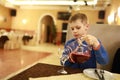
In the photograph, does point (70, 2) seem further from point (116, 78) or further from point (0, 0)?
point (116, 78)

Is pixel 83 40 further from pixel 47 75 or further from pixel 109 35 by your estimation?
pixel 109 35

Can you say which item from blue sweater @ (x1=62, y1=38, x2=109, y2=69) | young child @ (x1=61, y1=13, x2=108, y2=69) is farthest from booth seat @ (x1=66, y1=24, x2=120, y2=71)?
young child @ (x1=61, y1=13, x2=108, y2=69)

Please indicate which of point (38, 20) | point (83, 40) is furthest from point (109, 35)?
point (38, 20)

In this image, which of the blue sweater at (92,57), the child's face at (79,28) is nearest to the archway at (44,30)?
the blue sweater at (92,57)

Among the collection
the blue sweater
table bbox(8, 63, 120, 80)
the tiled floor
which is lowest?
the tiled floor

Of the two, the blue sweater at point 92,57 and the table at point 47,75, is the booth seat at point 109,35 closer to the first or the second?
the blue sweater at point 92,57

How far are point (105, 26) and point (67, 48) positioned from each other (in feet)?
3.92

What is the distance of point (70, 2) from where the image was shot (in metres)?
8.69

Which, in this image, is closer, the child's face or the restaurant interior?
the child's face

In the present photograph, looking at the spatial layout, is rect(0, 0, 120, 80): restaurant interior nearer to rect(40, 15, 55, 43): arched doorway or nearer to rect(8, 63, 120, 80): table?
rect(40, 15, 55, 43): arched doorway

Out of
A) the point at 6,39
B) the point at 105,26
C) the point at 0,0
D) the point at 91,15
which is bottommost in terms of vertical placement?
the point at 6,39

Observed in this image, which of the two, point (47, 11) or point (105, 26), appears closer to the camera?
point (105, 26)

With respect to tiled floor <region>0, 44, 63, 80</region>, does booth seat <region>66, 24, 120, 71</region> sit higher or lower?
higher

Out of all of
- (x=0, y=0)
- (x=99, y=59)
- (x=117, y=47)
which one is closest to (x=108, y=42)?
(x=117, y=47)
